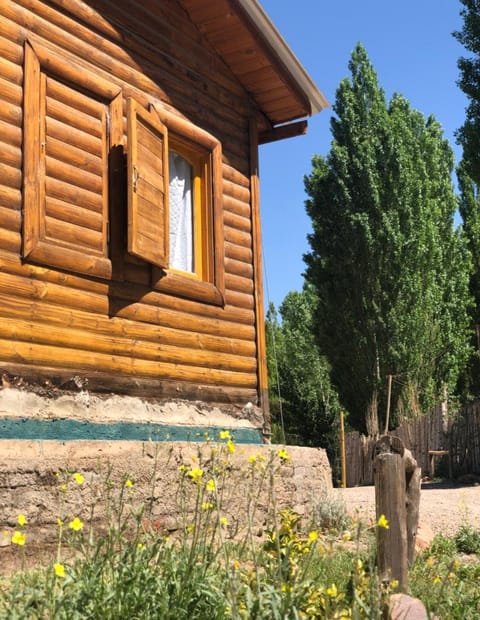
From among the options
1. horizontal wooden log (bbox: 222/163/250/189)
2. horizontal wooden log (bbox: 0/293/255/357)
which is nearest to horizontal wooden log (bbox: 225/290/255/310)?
horizontal wooden log (bbox: 0/293/255/357)

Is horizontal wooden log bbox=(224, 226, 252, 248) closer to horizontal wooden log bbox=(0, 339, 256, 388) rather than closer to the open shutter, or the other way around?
the open shutter

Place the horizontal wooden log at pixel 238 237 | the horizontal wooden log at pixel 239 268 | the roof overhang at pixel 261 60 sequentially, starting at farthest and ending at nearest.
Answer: the horizontal wooden log at pixel 238 237 < the horizontal wooden log at pixel 239 268 < the roof overhang at pixel 261 60

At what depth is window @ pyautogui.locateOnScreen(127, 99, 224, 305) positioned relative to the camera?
22.4 ft

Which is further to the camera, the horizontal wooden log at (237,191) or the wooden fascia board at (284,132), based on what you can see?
the wooden fascia board at (284,132)

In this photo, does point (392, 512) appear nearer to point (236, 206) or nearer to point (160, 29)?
point (236, 206)

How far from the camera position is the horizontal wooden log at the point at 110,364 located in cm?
585

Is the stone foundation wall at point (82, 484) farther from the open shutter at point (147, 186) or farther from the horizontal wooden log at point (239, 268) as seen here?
the horizontal wooden log at point (239, 268)

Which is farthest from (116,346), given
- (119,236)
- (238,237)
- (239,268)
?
(238,237)

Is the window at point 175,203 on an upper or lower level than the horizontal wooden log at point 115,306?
upper

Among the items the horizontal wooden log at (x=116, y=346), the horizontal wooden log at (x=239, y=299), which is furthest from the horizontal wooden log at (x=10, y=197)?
the horizontal wooden log at (x=239, y=299)

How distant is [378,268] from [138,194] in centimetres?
1877

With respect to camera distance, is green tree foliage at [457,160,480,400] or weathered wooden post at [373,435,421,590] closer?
weathered wooden post at [373,435,421,590]

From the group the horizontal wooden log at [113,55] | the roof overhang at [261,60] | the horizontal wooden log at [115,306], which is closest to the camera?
the horizontal wooden log at [115,306]

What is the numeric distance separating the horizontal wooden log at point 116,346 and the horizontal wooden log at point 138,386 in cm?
19
